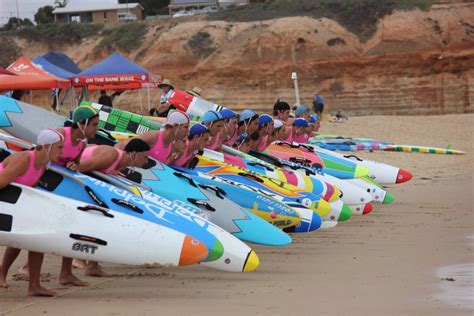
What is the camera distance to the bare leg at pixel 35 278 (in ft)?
27.2

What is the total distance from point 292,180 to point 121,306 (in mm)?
6443

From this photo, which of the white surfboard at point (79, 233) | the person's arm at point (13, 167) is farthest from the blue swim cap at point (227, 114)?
the person's arm at point (13, 167)

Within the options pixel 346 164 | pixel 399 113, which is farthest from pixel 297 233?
pixel 399 113

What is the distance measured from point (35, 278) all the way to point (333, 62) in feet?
125

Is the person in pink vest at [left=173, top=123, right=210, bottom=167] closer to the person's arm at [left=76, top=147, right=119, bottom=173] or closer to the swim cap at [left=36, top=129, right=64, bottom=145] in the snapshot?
the person's arm at [left=76, top=147, right=119, bottom=173]

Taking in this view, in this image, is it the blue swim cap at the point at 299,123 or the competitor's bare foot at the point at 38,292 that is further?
the blue swim cap at the point at 299,123

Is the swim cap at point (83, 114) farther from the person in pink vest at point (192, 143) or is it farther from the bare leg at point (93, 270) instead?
the person in pink vest at point (192, 143)

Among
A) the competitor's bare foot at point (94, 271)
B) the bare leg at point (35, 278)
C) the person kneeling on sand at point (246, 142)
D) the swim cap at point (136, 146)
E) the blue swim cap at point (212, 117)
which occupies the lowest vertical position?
the competitor's bare foot at point (94, 271)

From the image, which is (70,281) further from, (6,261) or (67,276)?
(6,261)

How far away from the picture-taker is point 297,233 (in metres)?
12.8

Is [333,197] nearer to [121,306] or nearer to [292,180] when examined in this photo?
[292,180]

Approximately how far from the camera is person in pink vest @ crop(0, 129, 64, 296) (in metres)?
8.31

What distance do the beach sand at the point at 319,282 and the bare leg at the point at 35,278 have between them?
11 cm

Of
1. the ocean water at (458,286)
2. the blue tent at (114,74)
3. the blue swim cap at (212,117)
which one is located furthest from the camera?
the blue tent at (114,74)
